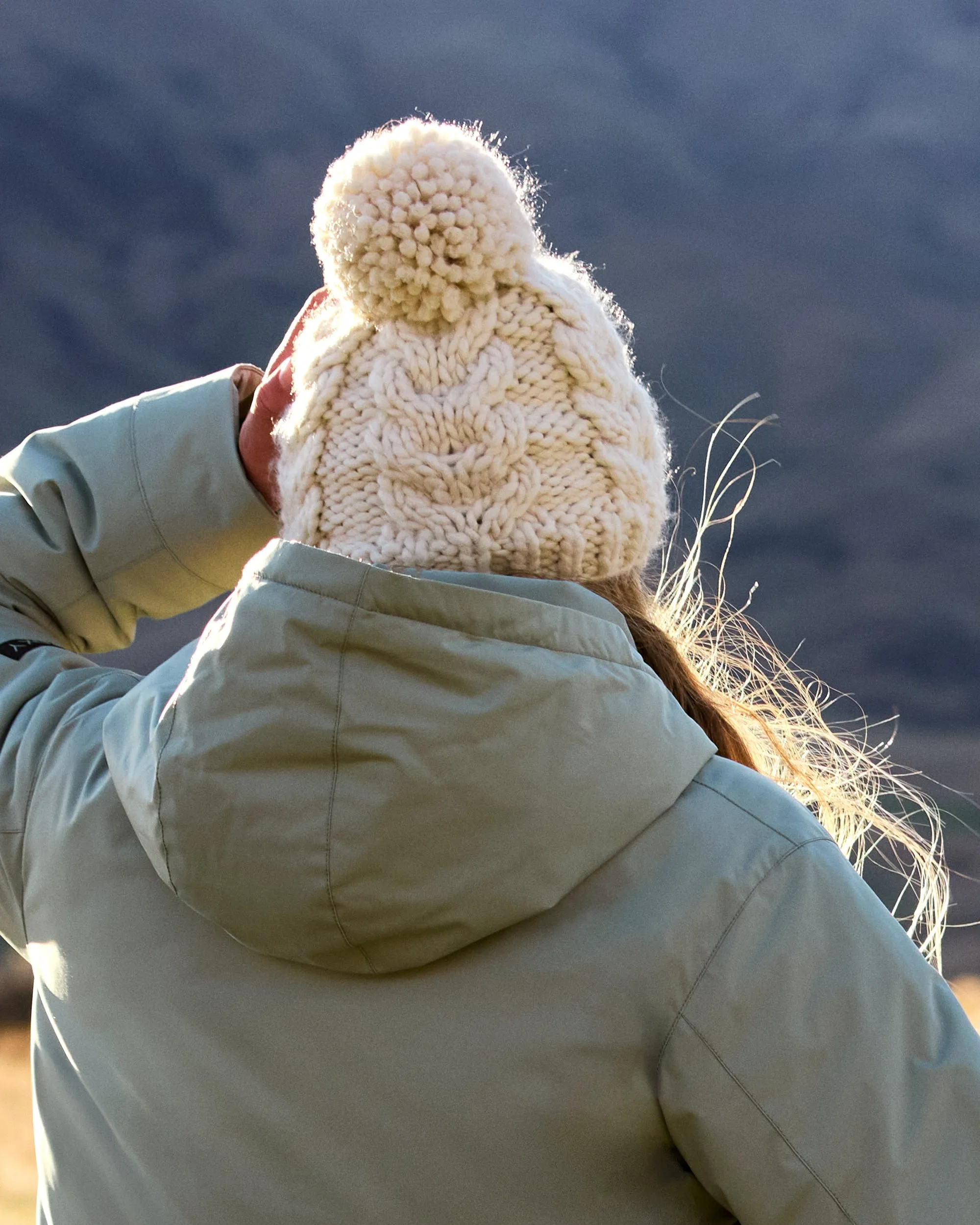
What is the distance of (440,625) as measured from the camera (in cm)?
85

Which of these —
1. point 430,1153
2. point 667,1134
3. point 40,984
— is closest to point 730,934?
point 667,1134

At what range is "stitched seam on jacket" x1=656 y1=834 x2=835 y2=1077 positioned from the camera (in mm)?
860

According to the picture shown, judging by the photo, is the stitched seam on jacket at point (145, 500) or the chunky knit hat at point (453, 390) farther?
the stitched seam on jacket at point (145, 500)

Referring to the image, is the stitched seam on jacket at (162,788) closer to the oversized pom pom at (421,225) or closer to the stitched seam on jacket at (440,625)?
the stitched seam on jacket at (440,625)

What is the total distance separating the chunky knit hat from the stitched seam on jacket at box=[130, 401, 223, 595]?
1.36 feet

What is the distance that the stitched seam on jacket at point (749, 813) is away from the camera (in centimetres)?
91

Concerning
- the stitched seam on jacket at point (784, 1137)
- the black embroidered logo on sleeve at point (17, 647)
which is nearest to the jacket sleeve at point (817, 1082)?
the stitched seam on jacket at point (784, 1137)

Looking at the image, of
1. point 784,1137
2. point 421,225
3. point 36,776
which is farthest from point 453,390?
point 784,1137

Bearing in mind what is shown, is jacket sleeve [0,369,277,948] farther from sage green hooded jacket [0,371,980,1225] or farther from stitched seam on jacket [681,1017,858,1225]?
stitched seam on jacket [681,1017,858,1225]

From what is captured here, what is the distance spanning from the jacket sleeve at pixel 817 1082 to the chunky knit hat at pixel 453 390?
39cm

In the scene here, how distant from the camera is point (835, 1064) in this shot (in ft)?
2.79

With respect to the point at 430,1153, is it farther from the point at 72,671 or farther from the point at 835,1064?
the point at 72,671

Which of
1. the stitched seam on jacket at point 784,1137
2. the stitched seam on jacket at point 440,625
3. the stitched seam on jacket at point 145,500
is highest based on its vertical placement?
the stitched seam on jacket at point 145,500

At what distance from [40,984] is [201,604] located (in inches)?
23.3
